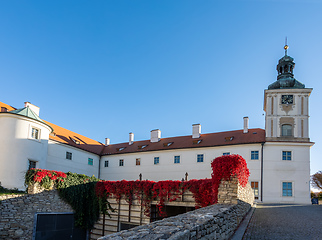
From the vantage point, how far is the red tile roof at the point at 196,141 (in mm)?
30034

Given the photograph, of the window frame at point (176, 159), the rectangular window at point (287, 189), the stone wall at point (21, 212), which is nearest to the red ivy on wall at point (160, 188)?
the stone wall at point (21, 212)

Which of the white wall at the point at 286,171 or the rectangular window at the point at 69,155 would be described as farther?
the rectangular window at the point at 69,155

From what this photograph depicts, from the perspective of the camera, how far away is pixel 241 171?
1164 cm

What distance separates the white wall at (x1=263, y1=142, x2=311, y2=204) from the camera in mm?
27000

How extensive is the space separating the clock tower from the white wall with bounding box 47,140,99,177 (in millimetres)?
20770

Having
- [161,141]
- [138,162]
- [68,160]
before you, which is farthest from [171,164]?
[68,160]

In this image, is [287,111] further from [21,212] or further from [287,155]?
[21,212]

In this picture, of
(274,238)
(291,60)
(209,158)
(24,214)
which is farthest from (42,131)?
(291,60)

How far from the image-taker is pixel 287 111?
3011 centimetres

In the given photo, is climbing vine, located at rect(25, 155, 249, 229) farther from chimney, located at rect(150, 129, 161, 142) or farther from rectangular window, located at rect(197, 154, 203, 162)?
chimney, located at rect(150, 129, 161, 142)

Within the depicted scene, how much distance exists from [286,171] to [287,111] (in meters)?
6.59

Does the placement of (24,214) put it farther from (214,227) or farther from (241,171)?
(214,227)

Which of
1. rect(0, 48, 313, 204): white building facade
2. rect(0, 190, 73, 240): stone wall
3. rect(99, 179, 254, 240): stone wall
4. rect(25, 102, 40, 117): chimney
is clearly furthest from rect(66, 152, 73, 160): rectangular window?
rect(99, 179, 254, 240): stone wall

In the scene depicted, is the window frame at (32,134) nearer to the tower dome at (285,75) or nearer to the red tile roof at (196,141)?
the red tile roof at (196,141)
